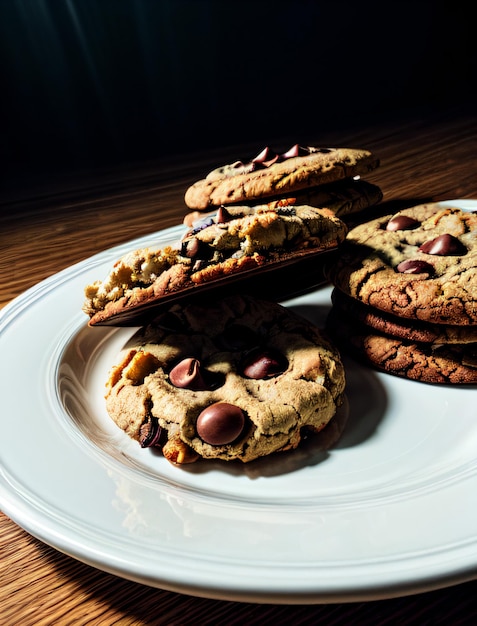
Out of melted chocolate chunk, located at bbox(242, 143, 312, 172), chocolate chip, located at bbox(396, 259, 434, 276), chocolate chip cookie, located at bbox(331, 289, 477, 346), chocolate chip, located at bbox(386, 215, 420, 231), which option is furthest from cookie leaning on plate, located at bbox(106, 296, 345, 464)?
melted chocolate chunk, located at bbox(242, 143, 312, 172)

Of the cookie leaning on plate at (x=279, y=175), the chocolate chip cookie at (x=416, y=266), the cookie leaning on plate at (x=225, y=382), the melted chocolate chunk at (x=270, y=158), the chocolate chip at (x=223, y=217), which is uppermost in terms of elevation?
the chocolate chip at (x=223, y=217)

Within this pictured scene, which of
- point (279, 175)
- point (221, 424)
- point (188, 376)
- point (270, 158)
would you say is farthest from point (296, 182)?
point (221, 424)

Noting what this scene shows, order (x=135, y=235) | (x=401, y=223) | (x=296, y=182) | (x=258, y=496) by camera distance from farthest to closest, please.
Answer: (x=135, y=235) < (x=296, y=182) < (x=401, y=223) < (x=258, y=496)

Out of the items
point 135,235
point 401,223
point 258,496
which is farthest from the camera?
point 135,235

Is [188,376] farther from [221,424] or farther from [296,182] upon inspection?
[296,182]

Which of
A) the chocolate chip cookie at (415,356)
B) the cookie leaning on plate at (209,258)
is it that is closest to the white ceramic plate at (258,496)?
the chocolate chip cookie at (415,356)

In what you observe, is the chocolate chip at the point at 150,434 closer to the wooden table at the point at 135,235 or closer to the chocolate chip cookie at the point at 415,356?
the wooden table at the point at 135,235

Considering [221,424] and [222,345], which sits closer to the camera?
[221,424]
